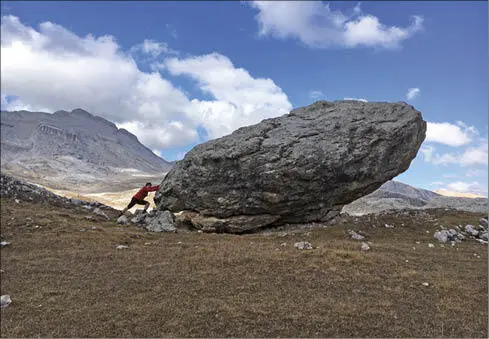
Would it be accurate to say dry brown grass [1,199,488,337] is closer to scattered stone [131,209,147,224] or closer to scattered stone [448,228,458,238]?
scattered stone [448,228,458,238]

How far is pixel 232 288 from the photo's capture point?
43.7 ft

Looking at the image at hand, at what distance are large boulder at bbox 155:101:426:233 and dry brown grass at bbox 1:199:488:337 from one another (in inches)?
→ 182

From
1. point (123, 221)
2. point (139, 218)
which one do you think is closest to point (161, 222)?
point (139, 218)

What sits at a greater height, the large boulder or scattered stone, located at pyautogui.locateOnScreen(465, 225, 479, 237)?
the large boulder

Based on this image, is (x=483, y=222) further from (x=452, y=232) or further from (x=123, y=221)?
(x=123, y=221)

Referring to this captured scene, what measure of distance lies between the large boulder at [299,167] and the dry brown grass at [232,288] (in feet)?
15.2

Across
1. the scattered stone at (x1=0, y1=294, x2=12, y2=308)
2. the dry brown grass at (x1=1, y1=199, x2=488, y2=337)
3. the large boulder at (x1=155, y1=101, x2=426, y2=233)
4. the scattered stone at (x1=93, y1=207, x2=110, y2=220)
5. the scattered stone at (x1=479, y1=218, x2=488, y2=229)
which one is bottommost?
the scattered stone at (x1=0, y1=294, x2=12, y2=308)

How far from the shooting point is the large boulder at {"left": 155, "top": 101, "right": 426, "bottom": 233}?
25078mm

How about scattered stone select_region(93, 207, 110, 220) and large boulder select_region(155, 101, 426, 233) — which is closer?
large boulder select_region(155, 101, 426, 233)

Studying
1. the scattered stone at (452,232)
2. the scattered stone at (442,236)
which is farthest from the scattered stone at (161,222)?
the scattered stone at (452,232)

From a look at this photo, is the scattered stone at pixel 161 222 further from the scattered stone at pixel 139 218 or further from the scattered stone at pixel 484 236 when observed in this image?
the scattered stone at pixel 484 236

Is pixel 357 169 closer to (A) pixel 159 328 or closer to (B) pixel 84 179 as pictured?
(A) pixel 159 328

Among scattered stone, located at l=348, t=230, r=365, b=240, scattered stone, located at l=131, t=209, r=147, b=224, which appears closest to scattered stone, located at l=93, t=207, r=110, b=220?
scattered stone, located at l=131, t=209, r=147, b=224

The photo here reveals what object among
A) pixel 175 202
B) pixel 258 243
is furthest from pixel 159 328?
pixel 175 202
